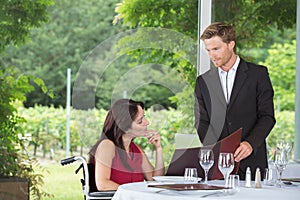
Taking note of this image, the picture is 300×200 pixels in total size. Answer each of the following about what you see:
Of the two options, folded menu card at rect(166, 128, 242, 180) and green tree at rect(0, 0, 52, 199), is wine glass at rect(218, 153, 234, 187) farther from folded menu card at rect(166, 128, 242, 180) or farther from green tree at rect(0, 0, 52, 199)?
green tree at rect(0, 0, 52, 199)

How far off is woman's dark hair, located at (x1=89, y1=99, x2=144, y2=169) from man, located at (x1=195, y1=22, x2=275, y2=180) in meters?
0.37

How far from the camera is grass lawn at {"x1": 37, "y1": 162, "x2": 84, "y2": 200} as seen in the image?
19.5 ft

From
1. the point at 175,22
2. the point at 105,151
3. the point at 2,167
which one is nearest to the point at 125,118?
the point at 105,151

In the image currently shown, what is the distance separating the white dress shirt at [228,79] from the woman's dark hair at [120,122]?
48cm

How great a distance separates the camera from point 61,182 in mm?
6082

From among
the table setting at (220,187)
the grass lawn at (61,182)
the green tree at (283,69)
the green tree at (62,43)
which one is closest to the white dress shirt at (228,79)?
the table setting at (220,187)

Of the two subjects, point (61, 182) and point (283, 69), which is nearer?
point (61, 182)

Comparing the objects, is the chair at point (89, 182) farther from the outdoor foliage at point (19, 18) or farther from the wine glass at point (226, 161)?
the outdoor foliage at point (19, 18)

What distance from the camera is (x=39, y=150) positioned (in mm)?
5883

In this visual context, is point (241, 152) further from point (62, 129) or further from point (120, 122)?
point (62, 129)

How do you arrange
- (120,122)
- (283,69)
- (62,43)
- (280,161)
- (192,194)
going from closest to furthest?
(192,194) → (280,161) → (120,122) → (62,43) → (283,69)

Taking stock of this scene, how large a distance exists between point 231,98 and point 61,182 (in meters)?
2.66

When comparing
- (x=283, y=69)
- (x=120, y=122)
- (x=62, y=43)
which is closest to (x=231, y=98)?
(x=120, y=122)

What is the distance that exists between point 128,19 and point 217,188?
366cm
